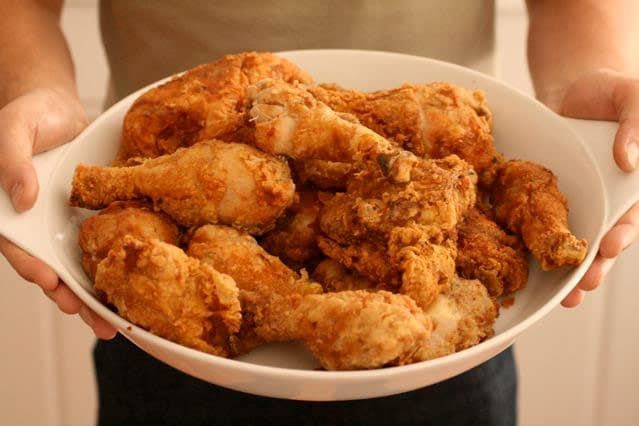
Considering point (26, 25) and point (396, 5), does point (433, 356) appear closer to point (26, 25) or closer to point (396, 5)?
point (396, 5)

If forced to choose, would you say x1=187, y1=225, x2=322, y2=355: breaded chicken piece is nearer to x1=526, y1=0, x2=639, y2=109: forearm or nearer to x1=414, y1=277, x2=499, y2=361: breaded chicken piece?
x1=414, y1=277, x2=499, y2=361: breaded chicken piece

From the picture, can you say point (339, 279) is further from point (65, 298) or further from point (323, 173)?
point (65, 298)

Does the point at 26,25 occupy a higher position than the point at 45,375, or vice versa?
the point at 26,25

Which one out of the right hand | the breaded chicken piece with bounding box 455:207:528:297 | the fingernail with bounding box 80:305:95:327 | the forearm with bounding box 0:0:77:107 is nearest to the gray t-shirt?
the forearm with bounding box 0:0:77:107

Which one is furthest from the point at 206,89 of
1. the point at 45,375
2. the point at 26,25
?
→ the point at 45,375

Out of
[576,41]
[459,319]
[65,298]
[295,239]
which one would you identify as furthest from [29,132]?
[576,41]

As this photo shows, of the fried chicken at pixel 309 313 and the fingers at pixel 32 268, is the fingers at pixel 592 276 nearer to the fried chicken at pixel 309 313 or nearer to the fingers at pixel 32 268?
the fried chicken at pixel 309 313

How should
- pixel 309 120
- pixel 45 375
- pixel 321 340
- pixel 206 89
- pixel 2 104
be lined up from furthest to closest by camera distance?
pixel 45 375 < pixel 2 104 < pixel 206 89 < pixel 309 120 < pixel 321 340
